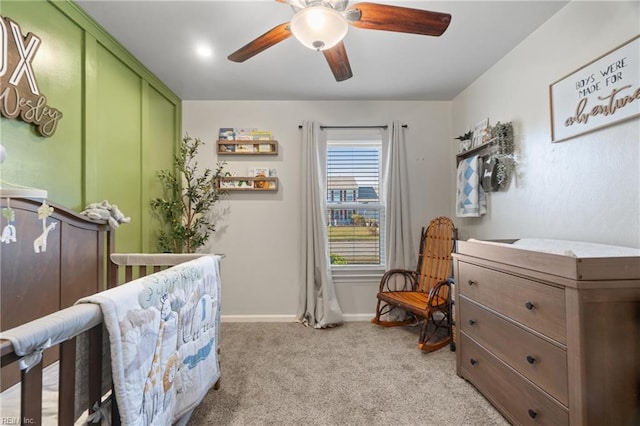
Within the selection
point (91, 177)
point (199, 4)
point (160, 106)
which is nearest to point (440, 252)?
point (199, 4)

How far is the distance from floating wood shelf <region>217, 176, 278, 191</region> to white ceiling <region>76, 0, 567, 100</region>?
2.91 feet

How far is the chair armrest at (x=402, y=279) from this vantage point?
2.88m

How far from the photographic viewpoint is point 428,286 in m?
2.80

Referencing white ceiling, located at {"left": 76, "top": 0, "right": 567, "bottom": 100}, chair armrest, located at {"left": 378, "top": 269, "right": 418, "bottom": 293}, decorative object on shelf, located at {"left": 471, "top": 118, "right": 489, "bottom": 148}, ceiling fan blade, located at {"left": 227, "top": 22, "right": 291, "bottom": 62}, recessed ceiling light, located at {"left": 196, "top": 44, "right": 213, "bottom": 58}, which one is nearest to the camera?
ceiling fan blade, located at {"left": 227, "top": 22, "right": 291, "bottom": 62}

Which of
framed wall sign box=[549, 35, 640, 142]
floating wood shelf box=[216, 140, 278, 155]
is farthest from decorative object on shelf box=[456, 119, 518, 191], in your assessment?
floating wood shelf box=[216, 140, 278, 155]

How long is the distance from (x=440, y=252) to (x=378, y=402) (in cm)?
160

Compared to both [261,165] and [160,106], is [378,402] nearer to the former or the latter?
[261,165]

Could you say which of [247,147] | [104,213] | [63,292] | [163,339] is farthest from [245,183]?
[163,339]

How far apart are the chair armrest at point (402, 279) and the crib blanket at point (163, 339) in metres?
1.85

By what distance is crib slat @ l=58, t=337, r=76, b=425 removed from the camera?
77 cm

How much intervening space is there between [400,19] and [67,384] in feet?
6.13

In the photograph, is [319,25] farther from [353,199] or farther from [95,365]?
[353,199]

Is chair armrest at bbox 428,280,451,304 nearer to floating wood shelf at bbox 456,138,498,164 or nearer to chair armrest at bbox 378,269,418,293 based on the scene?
chair armrest at bbox 378,269,418,293

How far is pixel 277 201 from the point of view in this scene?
122 inches
